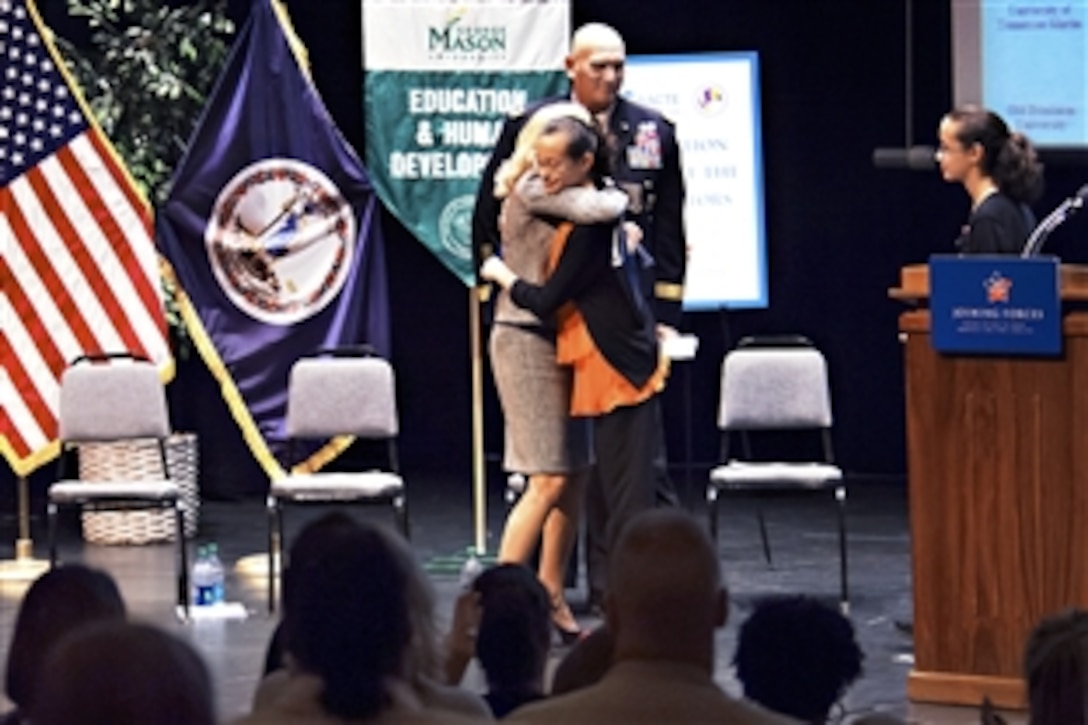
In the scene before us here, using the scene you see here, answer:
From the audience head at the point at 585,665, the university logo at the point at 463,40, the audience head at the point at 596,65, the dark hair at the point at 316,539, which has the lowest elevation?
the audience head at the point at 585,665

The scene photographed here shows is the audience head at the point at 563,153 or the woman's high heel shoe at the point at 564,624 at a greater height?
the audience head at the point at 563,153

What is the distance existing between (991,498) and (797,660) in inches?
117

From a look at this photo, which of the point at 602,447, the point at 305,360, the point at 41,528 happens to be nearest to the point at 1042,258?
the point at 602,447

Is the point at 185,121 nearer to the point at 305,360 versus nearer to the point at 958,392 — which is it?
the point at 305,360

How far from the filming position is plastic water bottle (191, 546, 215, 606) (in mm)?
8039

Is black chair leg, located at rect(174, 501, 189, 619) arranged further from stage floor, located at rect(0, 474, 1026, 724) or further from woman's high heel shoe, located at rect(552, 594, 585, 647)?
woman's high heel shoe, located at rect(552, 594, 585, 647)

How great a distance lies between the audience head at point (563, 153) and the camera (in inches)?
267

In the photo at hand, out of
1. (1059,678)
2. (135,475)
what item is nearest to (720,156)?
(135,475)

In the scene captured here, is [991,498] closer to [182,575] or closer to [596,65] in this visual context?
[596,65]

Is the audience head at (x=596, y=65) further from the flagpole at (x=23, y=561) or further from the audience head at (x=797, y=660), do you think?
the audience head at (x=797, y=660)

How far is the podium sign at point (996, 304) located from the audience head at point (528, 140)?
136 cm

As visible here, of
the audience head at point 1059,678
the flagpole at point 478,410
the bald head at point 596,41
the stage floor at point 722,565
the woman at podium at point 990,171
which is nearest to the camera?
the audience head at point 1059,678

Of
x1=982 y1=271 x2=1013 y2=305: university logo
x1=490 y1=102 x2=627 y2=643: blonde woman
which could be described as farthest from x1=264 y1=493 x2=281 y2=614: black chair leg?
x1=982 y1=271 x2=1013 y2=305: university logo

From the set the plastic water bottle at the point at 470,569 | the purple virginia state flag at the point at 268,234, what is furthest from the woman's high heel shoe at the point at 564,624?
the purple virginia state flag at the point at 268,234
